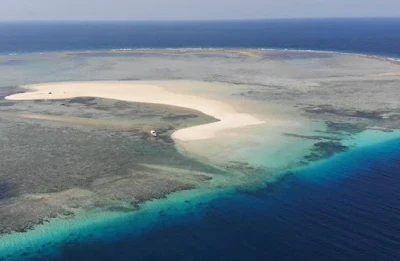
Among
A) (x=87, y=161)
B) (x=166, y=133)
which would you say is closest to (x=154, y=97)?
(x=166, y=133)

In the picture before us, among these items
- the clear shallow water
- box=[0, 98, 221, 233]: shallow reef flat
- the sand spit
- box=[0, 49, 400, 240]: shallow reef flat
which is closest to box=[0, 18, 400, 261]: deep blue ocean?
the clear shallow water

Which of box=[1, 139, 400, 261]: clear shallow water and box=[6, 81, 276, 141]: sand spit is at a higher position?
box=[6, 81, 276, 141]: sand spit

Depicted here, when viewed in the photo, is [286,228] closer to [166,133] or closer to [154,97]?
[166,133]

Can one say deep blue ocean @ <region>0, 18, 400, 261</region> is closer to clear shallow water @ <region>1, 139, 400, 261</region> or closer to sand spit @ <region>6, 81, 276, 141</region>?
clear shallow water @ <region>1, 139, 400, 261</region>

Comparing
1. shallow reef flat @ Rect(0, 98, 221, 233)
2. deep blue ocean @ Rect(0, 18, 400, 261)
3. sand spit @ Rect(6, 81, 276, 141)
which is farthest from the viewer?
sand spit @ Rect(6, 81, 276, 141)

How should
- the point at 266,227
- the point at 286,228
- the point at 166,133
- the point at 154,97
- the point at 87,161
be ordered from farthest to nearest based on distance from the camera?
1. the point at 154,97
2. the point at 166,133
3. the point at 87,161
4. the point at 266,227
5. the point at 286,228

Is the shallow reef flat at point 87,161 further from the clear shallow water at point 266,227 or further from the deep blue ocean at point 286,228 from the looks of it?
the deep blue ocean at point 286,228

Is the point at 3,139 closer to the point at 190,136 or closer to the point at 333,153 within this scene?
the point at 190,136

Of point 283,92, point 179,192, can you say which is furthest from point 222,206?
point 283,92

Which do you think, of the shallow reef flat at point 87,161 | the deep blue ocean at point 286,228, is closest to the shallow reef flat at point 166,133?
the shallow reef flat at point 87,161

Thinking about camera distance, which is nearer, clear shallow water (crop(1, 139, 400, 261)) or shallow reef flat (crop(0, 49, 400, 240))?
clear shallow water (crop(1, 139, 400, 261))
